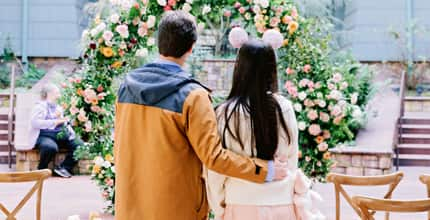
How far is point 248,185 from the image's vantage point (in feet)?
6.89

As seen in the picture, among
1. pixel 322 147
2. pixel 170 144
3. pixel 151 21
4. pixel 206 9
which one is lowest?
pixel 322 147

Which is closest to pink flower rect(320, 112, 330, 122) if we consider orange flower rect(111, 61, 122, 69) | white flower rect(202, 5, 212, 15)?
white flower rect(202, 5, 212, 15)

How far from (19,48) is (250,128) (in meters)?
11.9

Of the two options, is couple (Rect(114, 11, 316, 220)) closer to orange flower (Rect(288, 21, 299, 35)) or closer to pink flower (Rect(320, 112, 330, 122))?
pink flower (Rect(320, 112, 330, 122))

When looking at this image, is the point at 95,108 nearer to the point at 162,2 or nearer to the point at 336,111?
the point at 162,2

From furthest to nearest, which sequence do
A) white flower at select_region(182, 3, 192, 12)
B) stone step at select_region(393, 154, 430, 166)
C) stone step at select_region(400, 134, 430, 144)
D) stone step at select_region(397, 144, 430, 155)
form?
1. stone step at select_region(400, 134, 430, 144)
2. stone step at select_region(397, 144, 430, 155)
3. stone step at select_region(393, 154, 430, 166)
4. white flower at select_region(182, 3, 192, 12)

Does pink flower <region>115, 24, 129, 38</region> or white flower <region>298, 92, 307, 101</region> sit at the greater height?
pink flower <region>115, 24, 129, 38</region>

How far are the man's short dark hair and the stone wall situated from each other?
5.31 metres

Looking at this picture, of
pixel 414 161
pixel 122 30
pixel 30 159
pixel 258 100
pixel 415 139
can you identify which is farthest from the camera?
pixel 415 139

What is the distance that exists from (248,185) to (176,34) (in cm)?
64

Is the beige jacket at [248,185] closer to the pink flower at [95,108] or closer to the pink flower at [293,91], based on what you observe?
the pink flower at [293,91]

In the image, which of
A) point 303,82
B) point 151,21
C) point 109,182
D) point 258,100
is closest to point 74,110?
point 109,182

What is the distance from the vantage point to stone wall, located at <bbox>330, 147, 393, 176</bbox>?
23.6 ft

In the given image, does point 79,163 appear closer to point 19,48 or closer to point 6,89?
point 6,89
